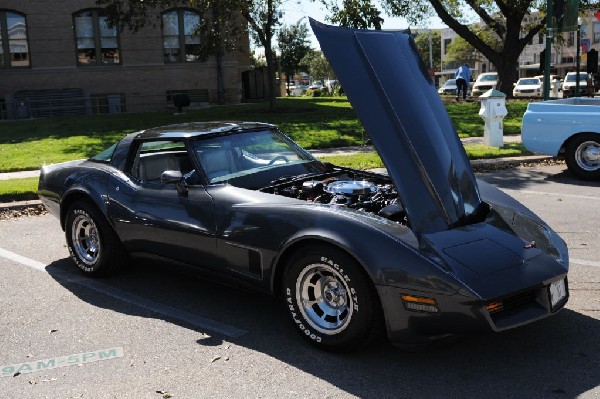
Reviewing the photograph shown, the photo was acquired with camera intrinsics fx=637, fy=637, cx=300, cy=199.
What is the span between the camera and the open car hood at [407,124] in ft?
13.3

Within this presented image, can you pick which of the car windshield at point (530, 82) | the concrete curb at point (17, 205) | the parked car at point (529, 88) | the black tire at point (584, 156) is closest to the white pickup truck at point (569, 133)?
the black tire at point (584, 156)

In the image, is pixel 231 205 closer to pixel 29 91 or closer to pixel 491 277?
pixel 491 277

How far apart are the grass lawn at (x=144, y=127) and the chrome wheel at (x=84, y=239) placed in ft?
23.3

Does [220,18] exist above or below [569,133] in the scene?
above

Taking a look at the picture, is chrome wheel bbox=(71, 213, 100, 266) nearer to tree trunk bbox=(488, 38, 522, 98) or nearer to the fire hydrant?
the fire hydrant

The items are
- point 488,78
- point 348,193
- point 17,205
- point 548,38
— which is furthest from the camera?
point 488,78

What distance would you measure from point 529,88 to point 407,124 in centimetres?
3722

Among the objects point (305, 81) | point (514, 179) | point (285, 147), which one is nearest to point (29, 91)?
point (514, 179)

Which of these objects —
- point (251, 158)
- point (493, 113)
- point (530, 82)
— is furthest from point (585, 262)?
point (530, 82)

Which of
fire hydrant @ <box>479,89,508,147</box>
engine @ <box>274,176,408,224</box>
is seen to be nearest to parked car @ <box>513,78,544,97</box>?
fire hydrant @ <box>479,89,508,147</box>

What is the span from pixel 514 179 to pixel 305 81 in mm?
137814

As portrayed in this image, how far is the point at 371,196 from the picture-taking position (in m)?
4.65

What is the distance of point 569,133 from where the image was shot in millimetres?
10016

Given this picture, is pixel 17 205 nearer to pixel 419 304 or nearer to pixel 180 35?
pixel 419 304
